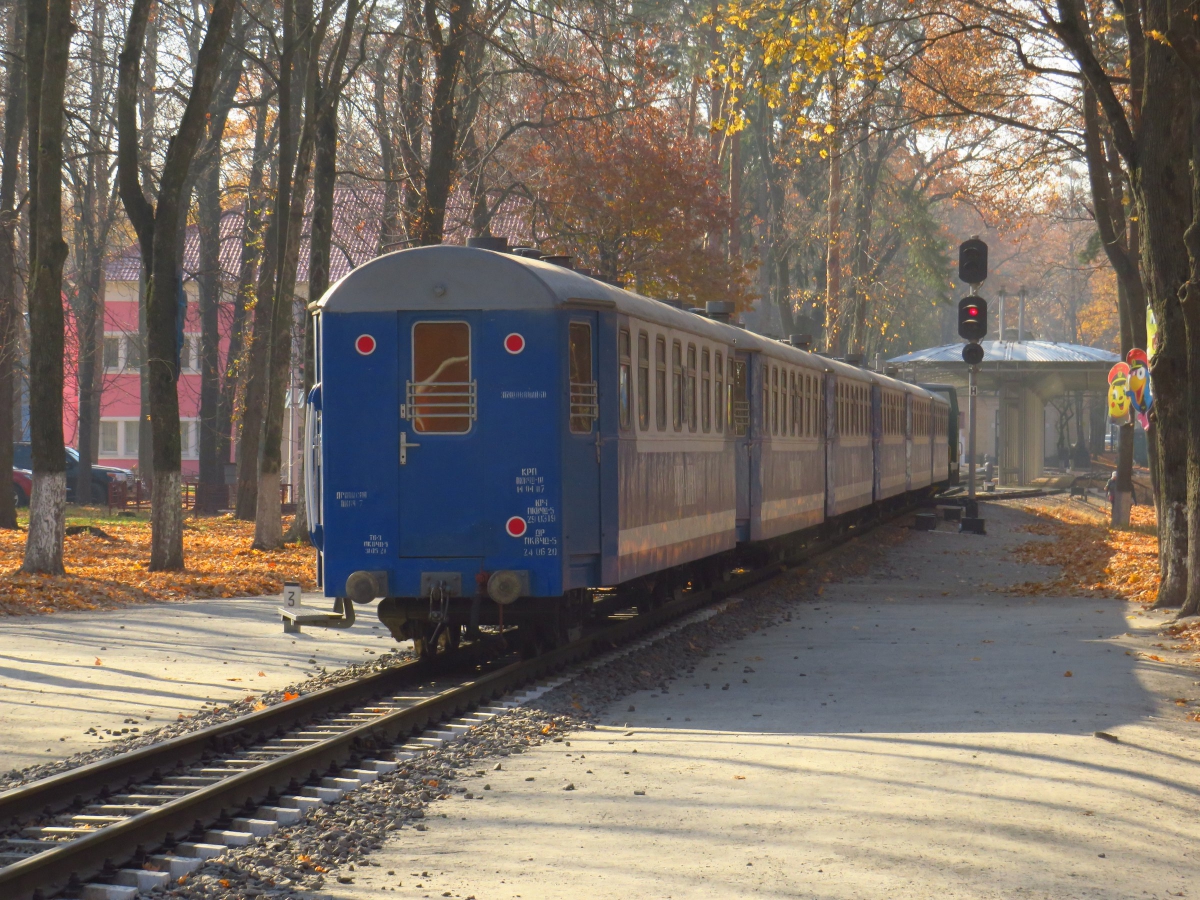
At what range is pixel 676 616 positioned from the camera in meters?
16.3

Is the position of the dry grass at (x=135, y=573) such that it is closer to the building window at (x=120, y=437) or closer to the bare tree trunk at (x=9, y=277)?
the bare tree trunk at (x=9, y=277)

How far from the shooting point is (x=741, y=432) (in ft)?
57.4

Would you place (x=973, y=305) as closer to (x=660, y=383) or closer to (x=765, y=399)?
(x=765, y=399)

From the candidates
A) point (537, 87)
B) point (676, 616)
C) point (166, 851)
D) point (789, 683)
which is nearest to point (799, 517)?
point (676, 616)

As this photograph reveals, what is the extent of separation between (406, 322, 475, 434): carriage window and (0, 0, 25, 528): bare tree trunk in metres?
18.3

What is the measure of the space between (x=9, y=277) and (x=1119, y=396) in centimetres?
1952

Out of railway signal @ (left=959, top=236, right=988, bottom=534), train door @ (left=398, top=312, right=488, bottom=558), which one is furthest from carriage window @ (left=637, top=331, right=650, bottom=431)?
railway signal @ (left=959, top=236, right=988, bottom=534)

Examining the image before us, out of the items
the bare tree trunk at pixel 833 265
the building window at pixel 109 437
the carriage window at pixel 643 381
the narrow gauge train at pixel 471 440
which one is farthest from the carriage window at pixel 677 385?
the building window at pixel 109 437

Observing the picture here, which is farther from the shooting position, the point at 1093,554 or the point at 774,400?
the point at 1093,554

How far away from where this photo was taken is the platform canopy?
160 ft

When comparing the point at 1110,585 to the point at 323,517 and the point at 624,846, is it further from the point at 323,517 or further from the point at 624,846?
the point at 624,846

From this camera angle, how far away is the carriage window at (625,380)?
490 inches

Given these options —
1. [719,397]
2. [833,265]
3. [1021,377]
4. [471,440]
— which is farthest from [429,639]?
[1021,377]

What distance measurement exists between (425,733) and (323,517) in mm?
2730
